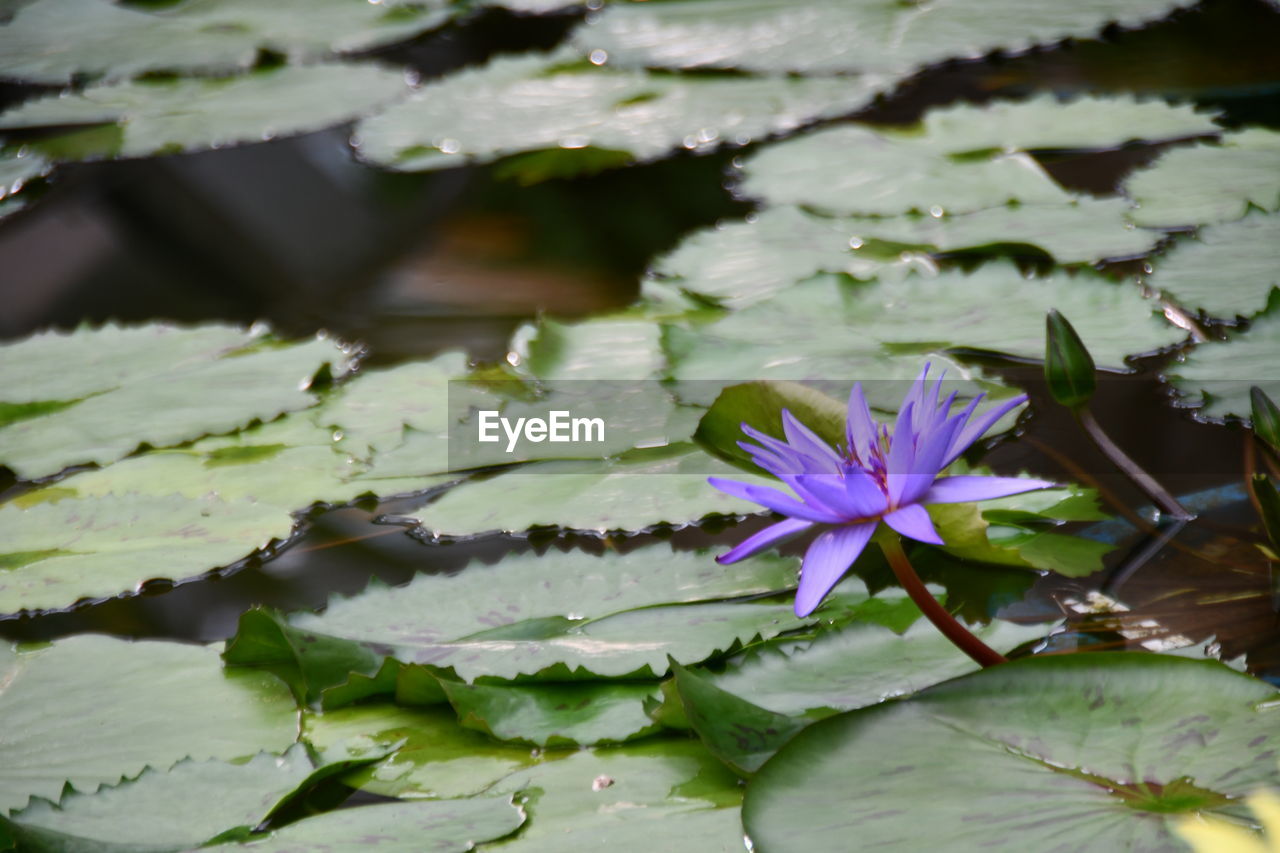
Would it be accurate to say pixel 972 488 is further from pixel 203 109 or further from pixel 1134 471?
pixel 203 109

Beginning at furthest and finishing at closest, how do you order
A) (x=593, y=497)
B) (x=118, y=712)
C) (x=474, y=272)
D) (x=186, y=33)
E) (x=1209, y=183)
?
(x=186, y=33) → (x=474, y=272) → (x=1209, y=183) → (x=593, y=497) → (x=118, y=712)

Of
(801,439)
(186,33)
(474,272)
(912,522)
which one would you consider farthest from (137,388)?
(186,33)

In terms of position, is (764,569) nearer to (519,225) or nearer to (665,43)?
(519,225)

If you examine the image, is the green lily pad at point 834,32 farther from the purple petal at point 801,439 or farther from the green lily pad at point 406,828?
the green lily pad at point 406,828

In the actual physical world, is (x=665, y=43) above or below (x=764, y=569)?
above

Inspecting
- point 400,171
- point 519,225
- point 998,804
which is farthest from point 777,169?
point 998,804

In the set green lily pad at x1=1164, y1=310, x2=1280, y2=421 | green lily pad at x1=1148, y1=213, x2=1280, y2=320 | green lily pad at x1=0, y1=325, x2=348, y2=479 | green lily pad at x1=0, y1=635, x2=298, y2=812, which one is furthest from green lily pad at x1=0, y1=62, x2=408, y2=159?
green lily pad at x1=1164, y1=310, x2=1280, y2=421
